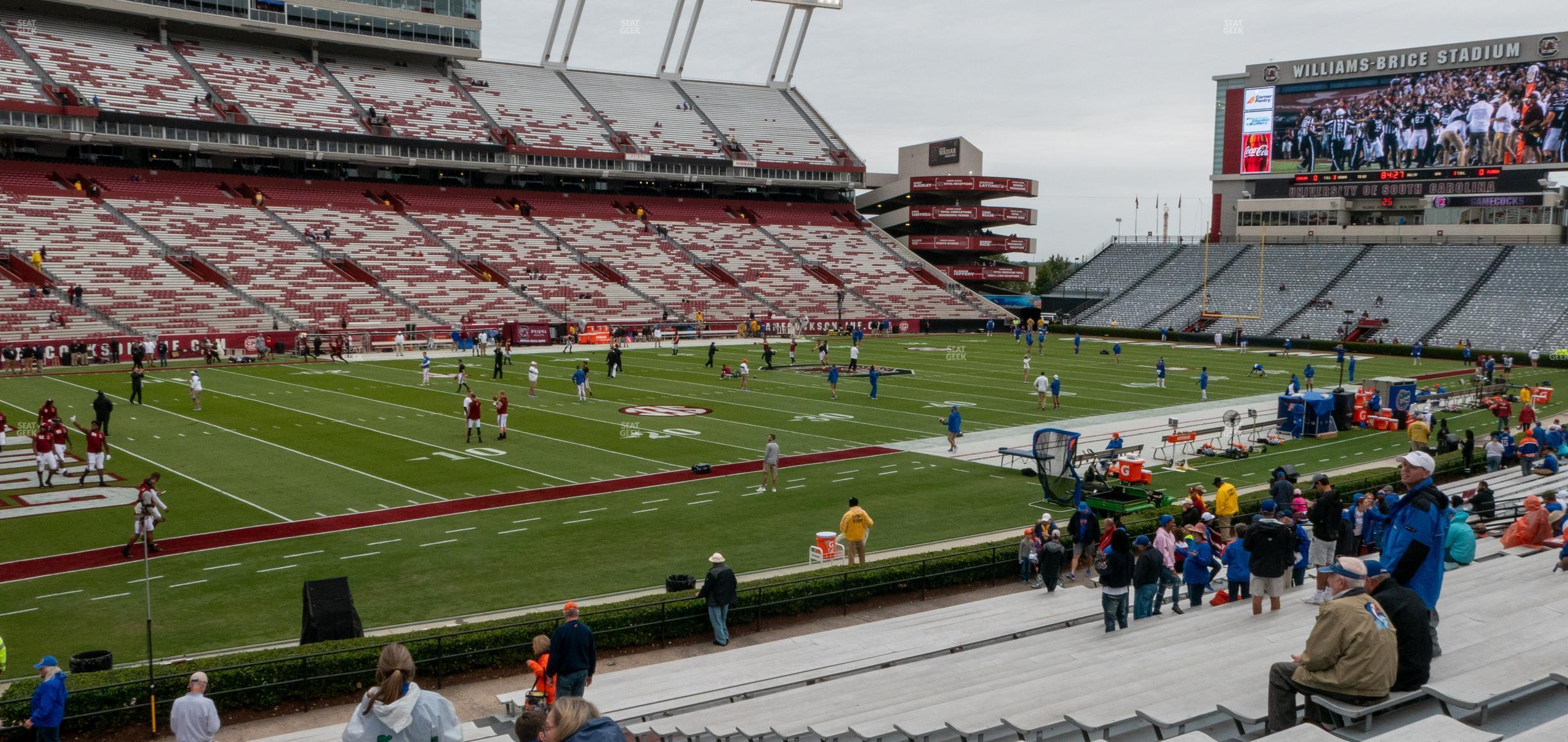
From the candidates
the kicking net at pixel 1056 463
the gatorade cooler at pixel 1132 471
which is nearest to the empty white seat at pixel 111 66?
the kicking net at pixel 1056 463

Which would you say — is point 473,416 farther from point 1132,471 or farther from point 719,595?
point 719,595

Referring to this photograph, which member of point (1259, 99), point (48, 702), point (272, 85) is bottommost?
point (48, 702)

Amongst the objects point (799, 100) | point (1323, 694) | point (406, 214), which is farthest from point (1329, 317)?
point (1323, 694)

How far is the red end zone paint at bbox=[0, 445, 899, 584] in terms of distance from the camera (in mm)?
15977

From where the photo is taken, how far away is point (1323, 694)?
6.60 meters

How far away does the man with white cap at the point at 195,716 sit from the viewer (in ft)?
28.3


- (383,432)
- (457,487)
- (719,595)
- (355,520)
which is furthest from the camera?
(383,432)

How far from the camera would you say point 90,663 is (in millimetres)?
10969

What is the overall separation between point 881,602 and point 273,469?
1411 centimetres

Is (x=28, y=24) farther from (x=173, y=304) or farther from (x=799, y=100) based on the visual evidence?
(x=799, y=100)

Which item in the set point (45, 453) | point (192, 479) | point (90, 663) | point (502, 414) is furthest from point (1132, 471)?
point (45, 453)

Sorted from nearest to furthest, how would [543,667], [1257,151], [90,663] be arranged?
[543,667] → [90,663] → [1257,151]

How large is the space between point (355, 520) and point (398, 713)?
13.6m

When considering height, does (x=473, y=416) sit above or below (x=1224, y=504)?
above
